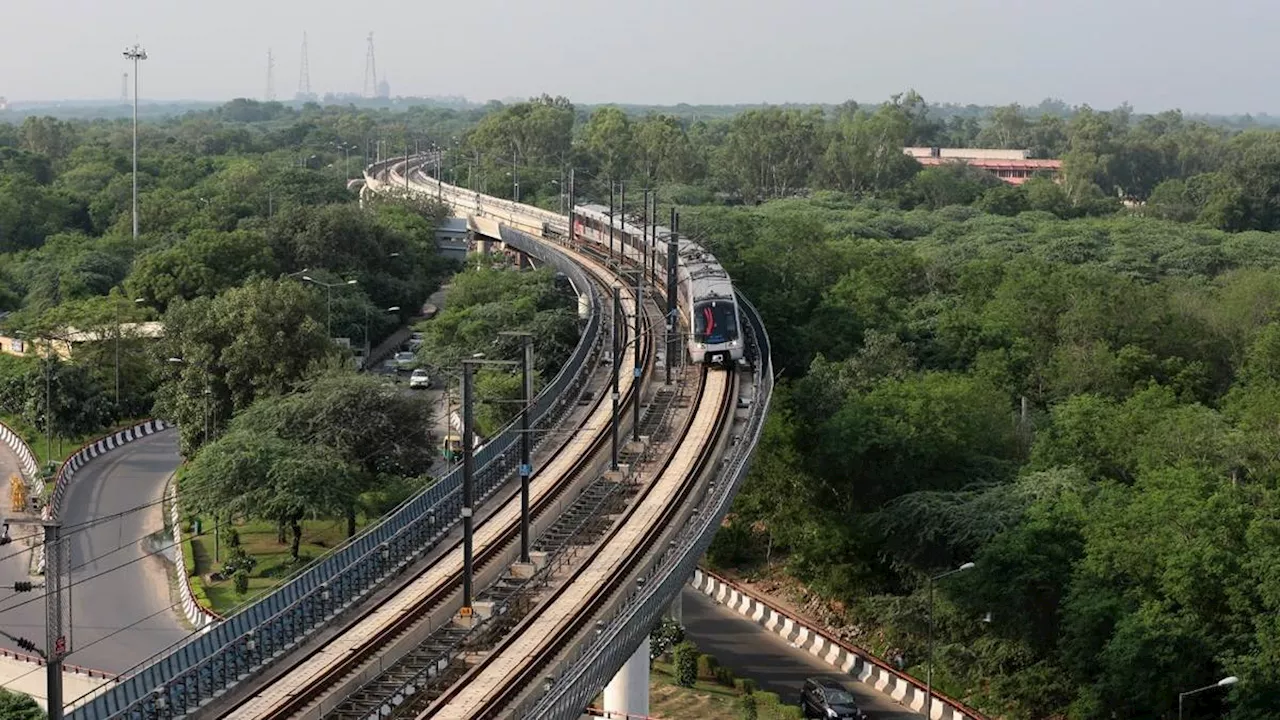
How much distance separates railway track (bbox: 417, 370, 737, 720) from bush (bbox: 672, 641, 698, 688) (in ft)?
12.1

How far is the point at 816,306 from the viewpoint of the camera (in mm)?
64375

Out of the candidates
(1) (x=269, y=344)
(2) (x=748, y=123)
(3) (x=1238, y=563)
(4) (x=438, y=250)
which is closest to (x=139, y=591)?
(1) (x=269, y=344)

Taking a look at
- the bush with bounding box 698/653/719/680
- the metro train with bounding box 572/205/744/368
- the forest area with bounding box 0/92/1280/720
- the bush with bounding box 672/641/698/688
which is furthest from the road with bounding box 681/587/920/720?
the metro train with bounding box 572/205/744/368

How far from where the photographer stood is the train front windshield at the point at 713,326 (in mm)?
50281

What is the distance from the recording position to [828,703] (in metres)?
36.3

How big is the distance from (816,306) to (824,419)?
15.9 metres

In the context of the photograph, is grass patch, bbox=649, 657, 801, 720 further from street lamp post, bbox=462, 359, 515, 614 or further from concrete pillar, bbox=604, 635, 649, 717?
street lamp post, bbox=462, 359, 515, 614

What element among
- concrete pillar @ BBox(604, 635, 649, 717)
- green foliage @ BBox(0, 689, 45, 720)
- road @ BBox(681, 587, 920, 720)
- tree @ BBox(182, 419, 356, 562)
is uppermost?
tree @ BBox(182, 419, 356, 562)

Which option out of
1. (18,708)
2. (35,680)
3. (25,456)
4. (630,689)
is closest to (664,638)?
(630,689)

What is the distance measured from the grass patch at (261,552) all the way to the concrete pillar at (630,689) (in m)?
10.9

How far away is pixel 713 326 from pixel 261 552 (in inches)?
566

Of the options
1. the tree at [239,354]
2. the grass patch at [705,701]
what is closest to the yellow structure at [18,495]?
the tree at [239,354]

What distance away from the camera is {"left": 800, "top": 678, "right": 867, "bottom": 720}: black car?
118 feet

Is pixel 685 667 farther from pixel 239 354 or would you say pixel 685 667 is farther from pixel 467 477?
pixel 239 354
